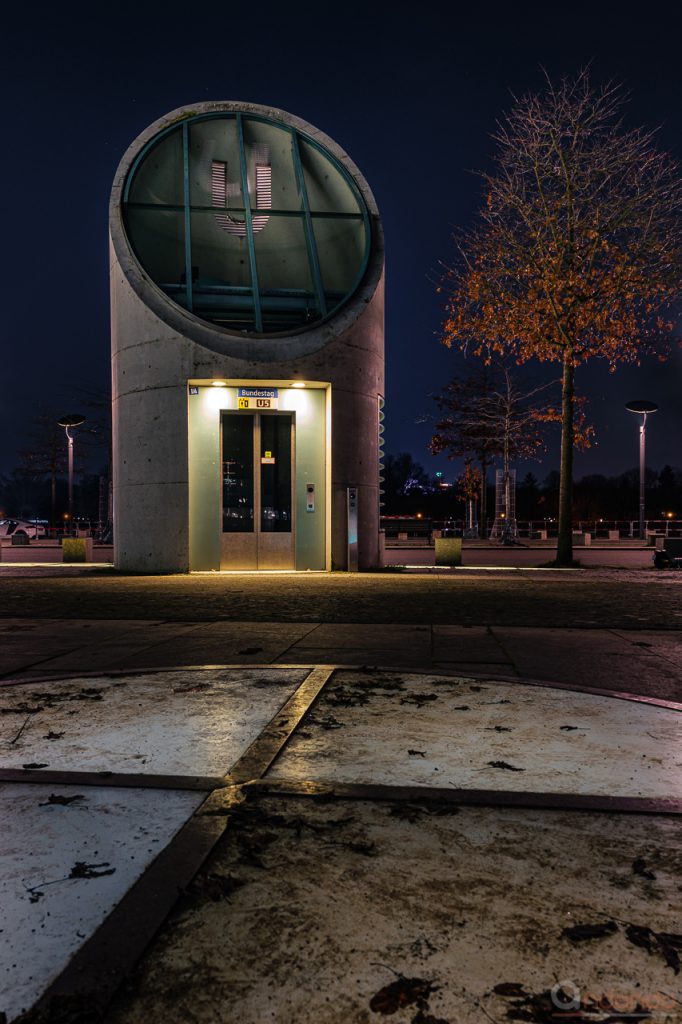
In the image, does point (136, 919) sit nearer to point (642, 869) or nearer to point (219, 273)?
point (642, 869)

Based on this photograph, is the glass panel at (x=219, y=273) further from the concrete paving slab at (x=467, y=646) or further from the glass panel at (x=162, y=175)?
the concrete paving slab at (x=467, y=646)

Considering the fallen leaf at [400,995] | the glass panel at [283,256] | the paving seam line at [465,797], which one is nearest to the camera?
the fallen leaf at [400,995]

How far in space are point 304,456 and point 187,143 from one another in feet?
27.5

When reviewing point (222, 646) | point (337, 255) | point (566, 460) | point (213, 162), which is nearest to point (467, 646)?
point (222, 646)

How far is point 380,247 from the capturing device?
1820 centimetres

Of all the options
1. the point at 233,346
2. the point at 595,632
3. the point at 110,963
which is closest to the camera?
the point at 110,963

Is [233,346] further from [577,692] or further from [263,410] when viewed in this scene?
[577,692]

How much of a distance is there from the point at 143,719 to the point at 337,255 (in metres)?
16.6

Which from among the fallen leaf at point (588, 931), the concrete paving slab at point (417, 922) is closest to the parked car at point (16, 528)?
the concrete paving slab at point (417, 922)

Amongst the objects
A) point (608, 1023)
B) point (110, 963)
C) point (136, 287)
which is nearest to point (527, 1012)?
point (608, 1023)

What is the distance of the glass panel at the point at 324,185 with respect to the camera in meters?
18.8

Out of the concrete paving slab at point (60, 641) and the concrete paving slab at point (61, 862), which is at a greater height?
the concrete paving slab at point (61, 862)

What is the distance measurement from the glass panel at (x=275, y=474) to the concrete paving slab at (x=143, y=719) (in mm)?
11524

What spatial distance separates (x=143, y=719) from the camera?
15.4ft
